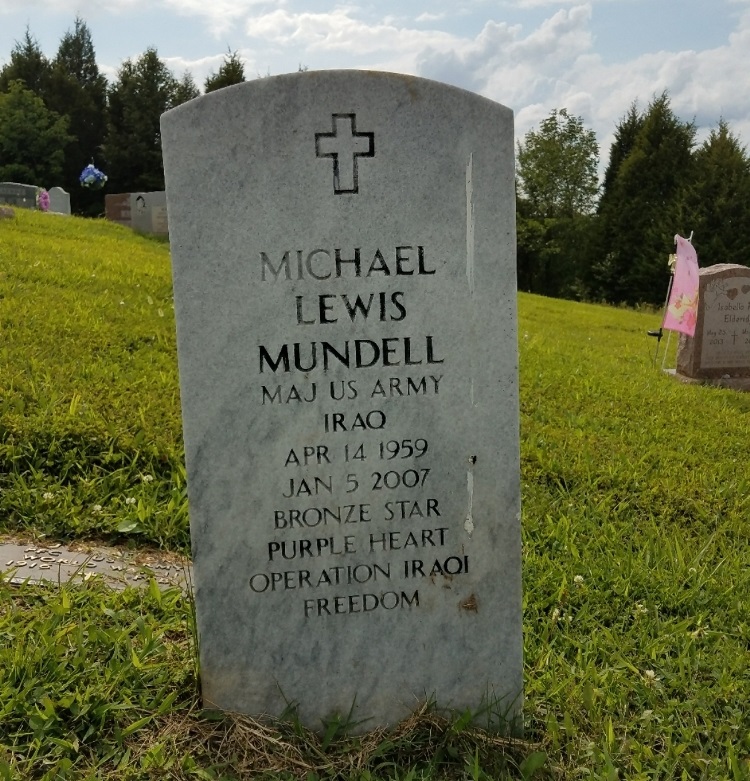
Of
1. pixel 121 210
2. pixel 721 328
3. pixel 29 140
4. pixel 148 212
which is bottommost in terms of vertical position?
pixel 721 328

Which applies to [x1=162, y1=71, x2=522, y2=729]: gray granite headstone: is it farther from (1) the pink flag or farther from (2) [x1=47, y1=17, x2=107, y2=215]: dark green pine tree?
(2) [x1=47, y1=17, x2=107, y2=215]: dark green pine tree

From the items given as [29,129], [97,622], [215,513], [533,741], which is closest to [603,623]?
[533,741]

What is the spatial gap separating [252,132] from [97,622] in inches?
63.1

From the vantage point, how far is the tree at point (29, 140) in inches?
1337

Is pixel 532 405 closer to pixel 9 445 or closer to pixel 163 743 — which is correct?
pixel 9 445

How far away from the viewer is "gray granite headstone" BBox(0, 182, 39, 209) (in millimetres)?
18781

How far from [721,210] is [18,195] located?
22.8m

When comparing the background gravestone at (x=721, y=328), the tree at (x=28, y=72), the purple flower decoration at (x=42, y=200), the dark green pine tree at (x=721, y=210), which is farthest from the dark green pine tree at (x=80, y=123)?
the background gravestone at (x=721, y=328)

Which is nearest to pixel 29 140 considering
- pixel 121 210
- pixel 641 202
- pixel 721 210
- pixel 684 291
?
pixel 121 210

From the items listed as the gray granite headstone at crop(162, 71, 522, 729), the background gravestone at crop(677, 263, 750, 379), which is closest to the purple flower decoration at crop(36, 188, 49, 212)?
the background gravestone at crop(677, 263, 750, 379)

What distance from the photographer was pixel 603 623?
9.20 feet

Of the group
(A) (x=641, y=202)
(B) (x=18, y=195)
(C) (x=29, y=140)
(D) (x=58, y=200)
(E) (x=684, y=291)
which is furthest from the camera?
(C) (x=29, y=140)

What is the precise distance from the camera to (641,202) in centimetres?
2994

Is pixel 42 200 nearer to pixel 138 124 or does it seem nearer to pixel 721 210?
pixel 138 124
